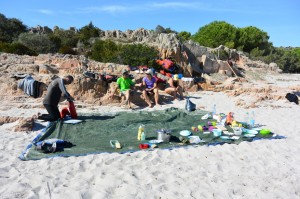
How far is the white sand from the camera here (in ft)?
10.5

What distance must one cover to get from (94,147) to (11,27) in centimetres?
3159

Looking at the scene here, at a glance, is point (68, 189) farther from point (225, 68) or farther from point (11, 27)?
point (11, 27)

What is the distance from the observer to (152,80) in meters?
9.29

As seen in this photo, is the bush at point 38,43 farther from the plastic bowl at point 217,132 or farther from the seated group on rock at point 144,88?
the plastic bowl at point 217,132

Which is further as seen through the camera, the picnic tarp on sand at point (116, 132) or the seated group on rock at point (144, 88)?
the seated group on rock at point (144, 88)

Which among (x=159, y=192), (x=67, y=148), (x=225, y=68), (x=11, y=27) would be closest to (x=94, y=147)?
(x=67, y=148)

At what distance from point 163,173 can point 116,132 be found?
2285mm

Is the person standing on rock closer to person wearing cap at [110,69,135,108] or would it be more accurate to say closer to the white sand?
the white sand

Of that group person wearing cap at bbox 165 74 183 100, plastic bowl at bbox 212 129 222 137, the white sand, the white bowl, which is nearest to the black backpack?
person wearing cap at bbox 165 74 183 100

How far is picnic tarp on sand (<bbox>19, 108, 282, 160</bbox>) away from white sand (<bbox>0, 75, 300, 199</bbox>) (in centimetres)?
22

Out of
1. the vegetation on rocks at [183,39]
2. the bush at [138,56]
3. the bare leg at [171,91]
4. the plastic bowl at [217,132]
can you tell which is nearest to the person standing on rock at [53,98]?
the plastic bowl at [217,132]

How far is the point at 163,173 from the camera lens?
3760mm

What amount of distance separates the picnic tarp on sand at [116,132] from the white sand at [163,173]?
225 mm

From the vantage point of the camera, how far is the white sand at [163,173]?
126 inches
